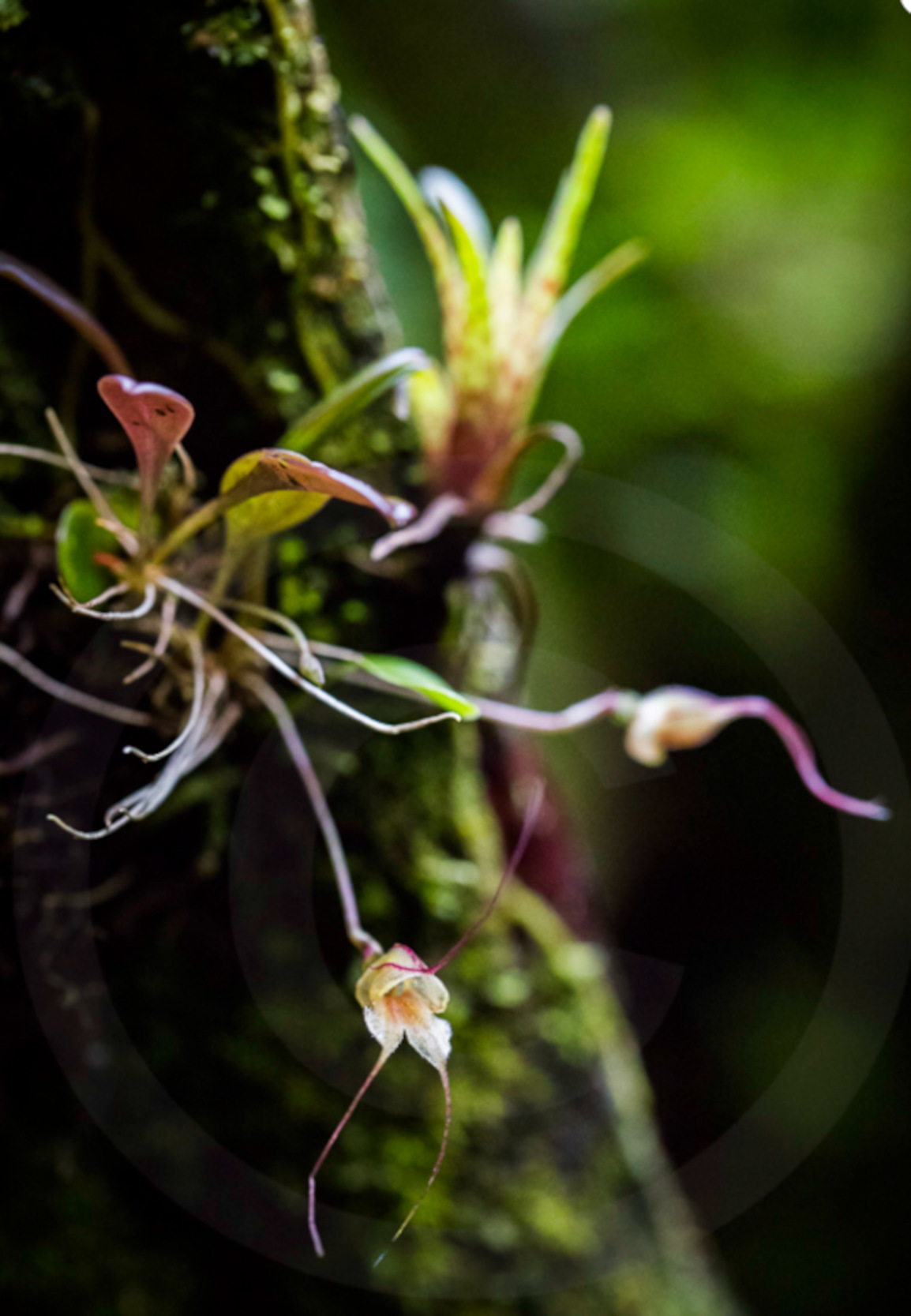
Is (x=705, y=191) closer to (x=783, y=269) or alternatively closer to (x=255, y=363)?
(x=783, y=269)

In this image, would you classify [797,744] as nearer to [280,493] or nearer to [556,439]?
[556,439]

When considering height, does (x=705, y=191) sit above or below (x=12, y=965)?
above

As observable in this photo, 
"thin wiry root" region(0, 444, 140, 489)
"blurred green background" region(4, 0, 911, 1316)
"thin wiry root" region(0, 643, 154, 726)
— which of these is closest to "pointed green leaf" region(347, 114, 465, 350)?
Result: "thin wiry root" region(0, 444, 140, 489)

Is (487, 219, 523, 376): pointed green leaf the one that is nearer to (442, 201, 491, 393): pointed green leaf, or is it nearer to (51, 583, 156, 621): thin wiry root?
(442, 201, 491, 393): pointed green leaf

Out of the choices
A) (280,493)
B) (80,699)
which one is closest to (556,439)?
(280,493)

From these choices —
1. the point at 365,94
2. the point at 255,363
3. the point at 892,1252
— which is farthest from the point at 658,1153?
the point at 365,94

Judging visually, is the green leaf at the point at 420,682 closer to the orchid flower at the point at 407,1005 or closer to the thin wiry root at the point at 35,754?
the orchid flower at the point at 407,1005

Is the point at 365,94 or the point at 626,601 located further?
the point at 626,601

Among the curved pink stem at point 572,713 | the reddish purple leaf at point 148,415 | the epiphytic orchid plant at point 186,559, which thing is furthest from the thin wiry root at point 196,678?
the curved pink stem at point 572,713
